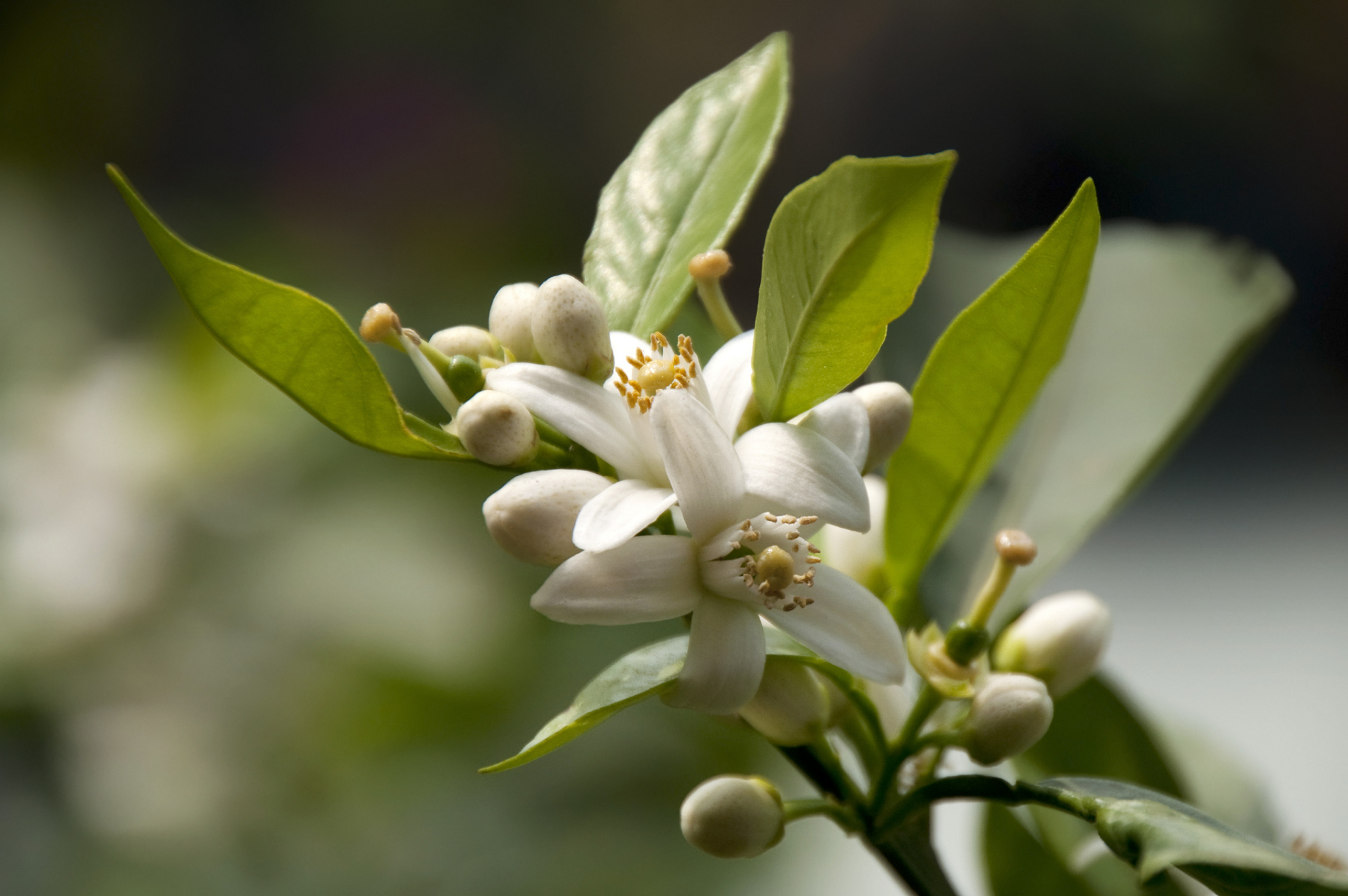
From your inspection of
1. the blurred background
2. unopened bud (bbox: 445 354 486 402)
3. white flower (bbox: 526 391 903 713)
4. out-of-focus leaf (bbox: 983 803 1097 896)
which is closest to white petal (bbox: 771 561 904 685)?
white flower (bbox: 526 391 903 713)

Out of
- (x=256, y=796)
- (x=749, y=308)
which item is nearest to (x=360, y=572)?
(x=256, y=796)

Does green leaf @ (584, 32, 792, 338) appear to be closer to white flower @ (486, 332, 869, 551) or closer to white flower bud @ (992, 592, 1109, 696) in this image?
white flower @ (486, 332, 869, 551)

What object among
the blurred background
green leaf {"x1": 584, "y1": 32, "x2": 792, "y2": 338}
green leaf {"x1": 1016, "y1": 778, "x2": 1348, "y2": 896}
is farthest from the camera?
the blurred background

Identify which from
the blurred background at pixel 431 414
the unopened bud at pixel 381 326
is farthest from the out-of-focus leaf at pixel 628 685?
the blurred background at pixel 431 414

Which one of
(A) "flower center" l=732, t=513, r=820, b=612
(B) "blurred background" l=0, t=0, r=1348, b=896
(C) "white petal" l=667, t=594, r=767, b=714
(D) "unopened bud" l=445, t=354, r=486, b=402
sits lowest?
(B) "blurred background" l=0, t=0, r=1348, b=896

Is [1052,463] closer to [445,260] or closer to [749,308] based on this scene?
[749,308]

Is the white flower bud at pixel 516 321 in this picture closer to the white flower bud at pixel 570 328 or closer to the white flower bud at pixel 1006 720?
the white flower bud at pixel 570 328
